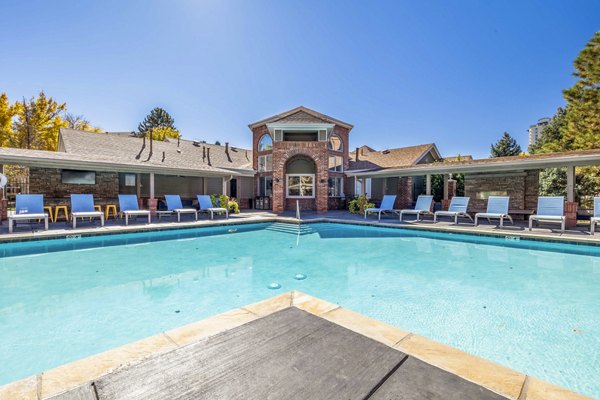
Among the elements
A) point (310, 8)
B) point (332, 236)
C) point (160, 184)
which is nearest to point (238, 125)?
point (160, 184)

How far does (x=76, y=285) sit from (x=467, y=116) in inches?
1078

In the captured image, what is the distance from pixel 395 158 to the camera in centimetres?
2308

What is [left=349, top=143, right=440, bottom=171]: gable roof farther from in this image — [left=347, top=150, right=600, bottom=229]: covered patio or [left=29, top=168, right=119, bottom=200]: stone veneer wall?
[left=29, top=168, right=119, bottom=200]: stone veneer wall

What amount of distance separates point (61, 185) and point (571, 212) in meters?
22.7

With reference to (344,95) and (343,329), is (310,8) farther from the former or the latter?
(343,329)

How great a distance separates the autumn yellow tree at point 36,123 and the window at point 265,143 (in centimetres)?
1792

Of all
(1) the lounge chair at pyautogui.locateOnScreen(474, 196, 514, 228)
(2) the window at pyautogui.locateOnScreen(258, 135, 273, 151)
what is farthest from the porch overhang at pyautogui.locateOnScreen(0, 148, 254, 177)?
(1) the lounge chair at pyautogui.locateOnScreen(474, 196, 514, 228)

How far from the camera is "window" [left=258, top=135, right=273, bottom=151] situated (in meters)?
21.0

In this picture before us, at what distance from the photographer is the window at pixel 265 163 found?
20.8m

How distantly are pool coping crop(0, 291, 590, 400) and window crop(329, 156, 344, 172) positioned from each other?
739 inches

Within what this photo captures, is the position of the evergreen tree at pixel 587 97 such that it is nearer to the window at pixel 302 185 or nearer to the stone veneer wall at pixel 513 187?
the stone veneer wall at pixel 513 187

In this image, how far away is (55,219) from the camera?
490 inches

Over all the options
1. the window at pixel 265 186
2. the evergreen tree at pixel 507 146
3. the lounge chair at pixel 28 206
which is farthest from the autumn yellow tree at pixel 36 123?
the evergreen tree at pixel 507 146

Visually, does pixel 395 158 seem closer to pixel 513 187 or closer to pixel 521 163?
pixel 513 187
